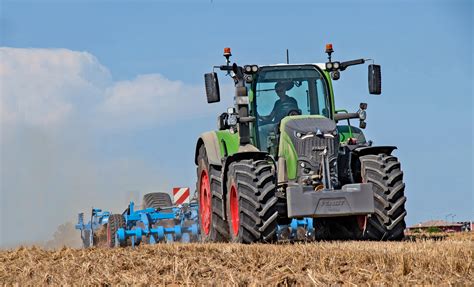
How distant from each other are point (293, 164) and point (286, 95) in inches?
58.0

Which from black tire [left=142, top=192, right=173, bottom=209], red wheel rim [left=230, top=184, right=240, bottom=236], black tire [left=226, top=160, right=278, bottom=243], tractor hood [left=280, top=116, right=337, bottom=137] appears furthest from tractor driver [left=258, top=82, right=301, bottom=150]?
black tire [left=142, top=192, right=173, bottom=209]

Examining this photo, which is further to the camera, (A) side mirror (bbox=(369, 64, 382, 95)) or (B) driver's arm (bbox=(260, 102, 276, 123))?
(B) driver's arm (bbox=(260, 102, 276, 123))

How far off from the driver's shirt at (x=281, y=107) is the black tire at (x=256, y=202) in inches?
57.8

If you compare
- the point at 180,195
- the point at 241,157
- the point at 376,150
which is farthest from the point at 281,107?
the point at 180,195

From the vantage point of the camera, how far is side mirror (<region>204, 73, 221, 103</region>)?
474 inches

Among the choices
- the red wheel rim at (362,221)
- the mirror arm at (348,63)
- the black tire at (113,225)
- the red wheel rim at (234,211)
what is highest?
the mirror arm at (348,63)

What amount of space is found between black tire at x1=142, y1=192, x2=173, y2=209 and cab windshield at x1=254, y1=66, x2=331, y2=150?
712 cm

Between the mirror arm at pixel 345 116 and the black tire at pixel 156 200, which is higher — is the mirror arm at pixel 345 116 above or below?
above

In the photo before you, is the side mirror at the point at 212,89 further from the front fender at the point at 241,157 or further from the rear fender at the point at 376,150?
the rear fender at the point at 376,150

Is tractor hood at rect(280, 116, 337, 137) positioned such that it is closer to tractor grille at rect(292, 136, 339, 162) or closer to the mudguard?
tractor grille at rect(292, 136, 339, 162)

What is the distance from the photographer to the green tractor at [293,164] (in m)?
11.0

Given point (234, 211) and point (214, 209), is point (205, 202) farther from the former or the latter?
point (234, 211)

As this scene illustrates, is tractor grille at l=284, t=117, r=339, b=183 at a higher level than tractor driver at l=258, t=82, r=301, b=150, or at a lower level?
lower

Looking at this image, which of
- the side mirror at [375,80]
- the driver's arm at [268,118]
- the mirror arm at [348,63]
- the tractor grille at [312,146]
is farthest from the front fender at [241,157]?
the mirror arm at [348,63]
